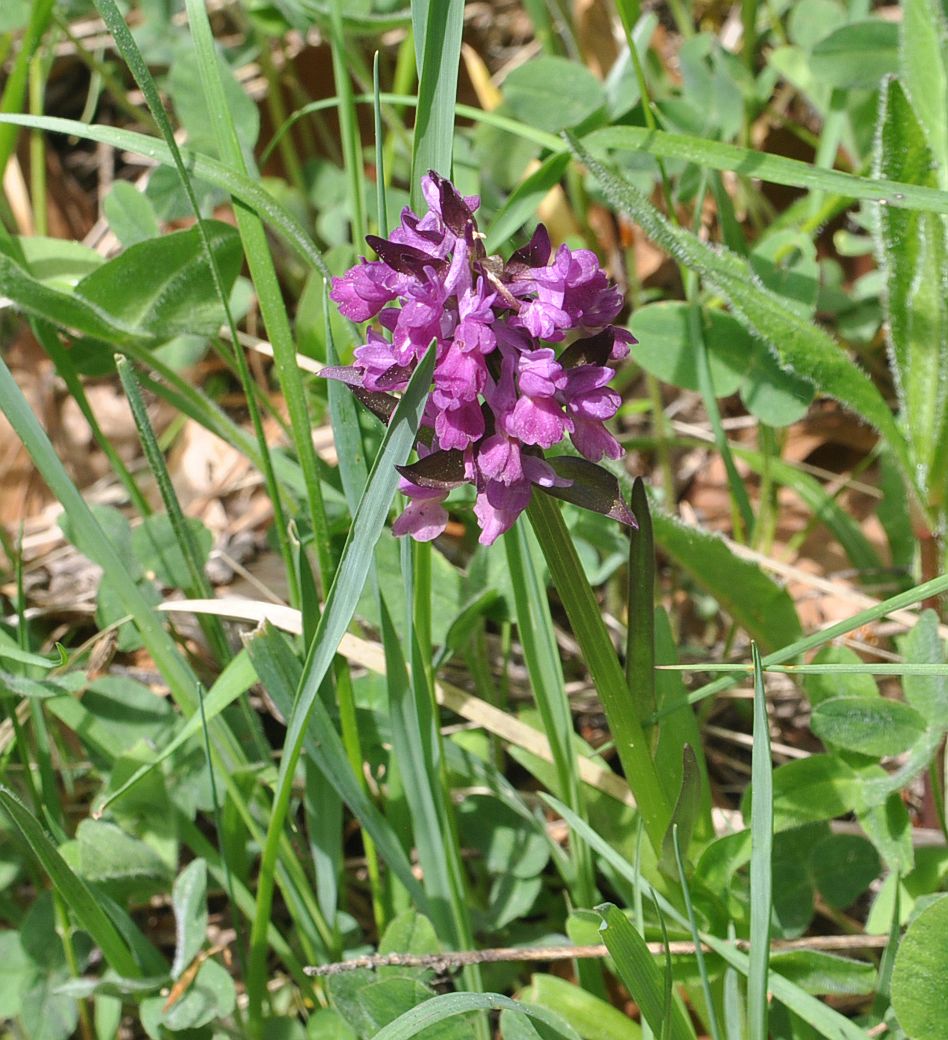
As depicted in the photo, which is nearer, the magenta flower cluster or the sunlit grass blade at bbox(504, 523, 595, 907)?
the magenta flower cluster

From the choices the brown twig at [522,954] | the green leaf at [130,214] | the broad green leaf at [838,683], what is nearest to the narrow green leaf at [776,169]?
the broad green leaf at [838,683]

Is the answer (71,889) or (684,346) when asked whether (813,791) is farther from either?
(71,889)

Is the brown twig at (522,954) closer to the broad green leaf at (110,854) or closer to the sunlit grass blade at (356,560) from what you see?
the sunlit grass blade at (356,560)

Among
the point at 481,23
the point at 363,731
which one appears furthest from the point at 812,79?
the point at 363,731

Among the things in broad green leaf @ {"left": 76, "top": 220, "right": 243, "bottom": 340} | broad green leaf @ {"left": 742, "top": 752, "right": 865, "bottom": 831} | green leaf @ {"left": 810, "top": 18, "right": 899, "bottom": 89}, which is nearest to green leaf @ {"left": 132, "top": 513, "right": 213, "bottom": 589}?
broad green leaf @ {"left": 76, "top": 220, "right": 243, "bottom": 340}

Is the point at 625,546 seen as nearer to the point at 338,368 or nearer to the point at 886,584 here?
the point at 886,584

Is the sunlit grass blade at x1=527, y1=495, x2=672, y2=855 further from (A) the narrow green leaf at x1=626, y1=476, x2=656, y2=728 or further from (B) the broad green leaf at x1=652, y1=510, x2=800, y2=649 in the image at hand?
(B) the broad green leaf at x1=652, y1=510, x2=800, y2=649
